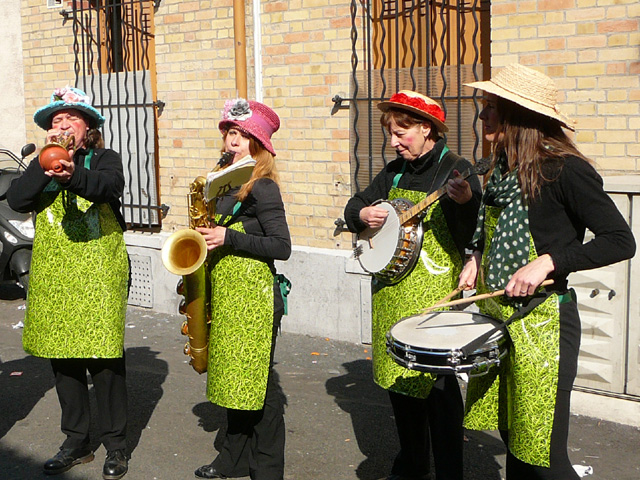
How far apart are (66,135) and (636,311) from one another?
10.9 feet

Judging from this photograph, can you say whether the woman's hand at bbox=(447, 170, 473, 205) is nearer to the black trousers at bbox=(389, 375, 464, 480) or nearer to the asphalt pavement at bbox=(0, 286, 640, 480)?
the black trousers at bbox=(389, 375, 464, 480)

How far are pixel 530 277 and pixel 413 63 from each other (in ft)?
13.2

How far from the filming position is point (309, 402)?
5770 millimetres

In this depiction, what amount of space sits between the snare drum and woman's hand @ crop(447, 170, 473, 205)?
1.77 ft

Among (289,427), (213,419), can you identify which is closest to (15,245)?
(213,419)

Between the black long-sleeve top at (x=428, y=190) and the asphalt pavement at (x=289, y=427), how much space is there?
4.34 feet

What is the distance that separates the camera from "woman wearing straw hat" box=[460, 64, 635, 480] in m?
3.11

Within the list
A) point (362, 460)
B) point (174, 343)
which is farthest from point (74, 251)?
point (174, 343)

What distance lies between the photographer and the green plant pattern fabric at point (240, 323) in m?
4.14

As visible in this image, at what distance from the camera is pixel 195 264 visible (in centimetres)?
393

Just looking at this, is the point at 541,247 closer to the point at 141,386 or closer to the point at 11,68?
the point at 141,386

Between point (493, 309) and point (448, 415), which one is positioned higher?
point (493, 309)

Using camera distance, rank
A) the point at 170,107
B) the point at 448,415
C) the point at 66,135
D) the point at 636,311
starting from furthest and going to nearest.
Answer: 1. the point at 170,107
2. the point at 636,311
3. the point at 66,135
4. the point at 448,415

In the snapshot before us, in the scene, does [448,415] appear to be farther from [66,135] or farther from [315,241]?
[315,241]
